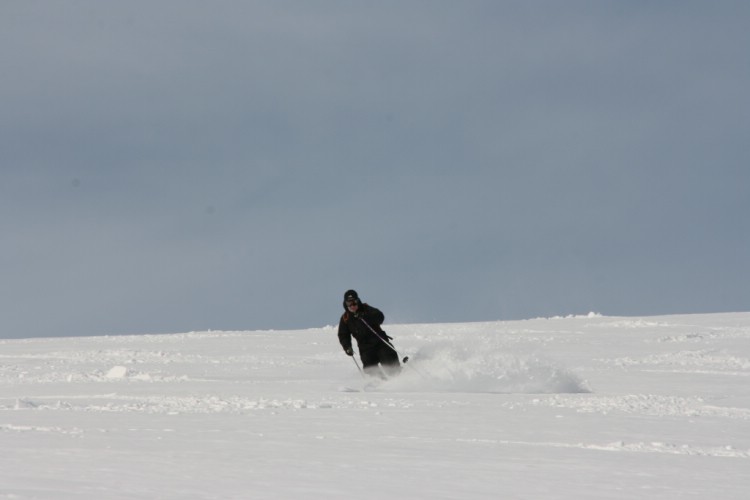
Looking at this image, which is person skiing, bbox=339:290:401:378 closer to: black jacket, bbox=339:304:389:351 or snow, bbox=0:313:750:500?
black jacket, bbox=339:304:389:351

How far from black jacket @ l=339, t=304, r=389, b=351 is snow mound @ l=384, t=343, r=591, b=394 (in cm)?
66

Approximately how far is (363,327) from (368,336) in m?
0.16

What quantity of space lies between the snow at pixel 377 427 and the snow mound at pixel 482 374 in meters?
0.03

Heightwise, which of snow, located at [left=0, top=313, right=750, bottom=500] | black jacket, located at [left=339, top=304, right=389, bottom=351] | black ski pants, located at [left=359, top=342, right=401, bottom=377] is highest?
black jacket, located at [left=339, top=304, right=389, bottom=351]

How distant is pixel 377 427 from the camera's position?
347 inches

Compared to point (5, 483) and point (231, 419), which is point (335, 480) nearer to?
point (5, 483)

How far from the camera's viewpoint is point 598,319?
106ft

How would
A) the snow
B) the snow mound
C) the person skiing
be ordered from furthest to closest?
the person skiing < the snow mound < the snow

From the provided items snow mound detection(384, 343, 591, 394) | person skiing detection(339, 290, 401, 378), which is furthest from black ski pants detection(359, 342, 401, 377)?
snow mound detection(384, 343, 591, 394)

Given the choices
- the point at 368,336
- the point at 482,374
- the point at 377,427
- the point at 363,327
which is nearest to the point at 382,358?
the point at 368,336

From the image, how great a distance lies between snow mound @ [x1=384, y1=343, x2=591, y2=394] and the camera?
14.2 metres

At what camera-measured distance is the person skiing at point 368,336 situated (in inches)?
607

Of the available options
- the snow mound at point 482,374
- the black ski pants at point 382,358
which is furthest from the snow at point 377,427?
the black ski pants at point 382,358

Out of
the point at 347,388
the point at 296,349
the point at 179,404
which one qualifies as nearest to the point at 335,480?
the point at 179,404
